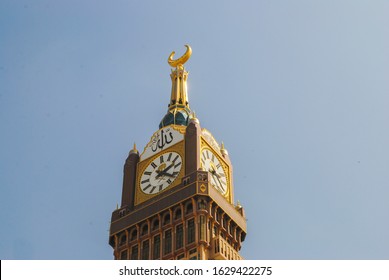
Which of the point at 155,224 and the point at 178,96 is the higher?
the point at 178,96

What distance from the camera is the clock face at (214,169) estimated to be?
106719 millimetres

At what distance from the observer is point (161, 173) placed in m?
107

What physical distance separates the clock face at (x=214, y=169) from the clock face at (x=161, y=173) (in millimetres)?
3061

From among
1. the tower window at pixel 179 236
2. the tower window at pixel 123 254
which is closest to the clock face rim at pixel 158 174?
the tower window at pixel 179 236

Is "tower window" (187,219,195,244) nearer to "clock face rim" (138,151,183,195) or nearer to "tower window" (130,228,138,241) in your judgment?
"clock face rim" (138,151,183,195)

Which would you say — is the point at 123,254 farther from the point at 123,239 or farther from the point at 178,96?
the point at 178,96

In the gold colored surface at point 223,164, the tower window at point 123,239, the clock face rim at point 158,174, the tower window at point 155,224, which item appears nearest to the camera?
the tower window at point 155,224

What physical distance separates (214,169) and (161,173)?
6205 mm

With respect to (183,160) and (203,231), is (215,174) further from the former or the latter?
(203,231)

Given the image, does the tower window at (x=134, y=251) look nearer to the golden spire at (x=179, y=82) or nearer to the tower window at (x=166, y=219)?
the tower window at (x=166, y=219)

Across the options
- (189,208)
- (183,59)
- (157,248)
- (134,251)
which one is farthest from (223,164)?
(183,59)

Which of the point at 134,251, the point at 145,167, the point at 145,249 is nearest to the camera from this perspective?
the point at 145,249

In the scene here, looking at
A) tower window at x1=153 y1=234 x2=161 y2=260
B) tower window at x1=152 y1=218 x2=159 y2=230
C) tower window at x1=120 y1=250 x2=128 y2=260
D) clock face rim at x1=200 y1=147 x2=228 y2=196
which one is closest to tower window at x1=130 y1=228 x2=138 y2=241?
tower window at x1=120 y1=250 x2=128 y2=260

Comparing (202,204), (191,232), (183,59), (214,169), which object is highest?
(183,59)
